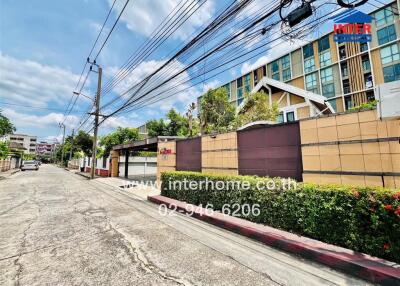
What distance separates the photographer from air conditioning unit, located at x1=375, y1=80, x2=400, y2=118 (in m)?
3.79

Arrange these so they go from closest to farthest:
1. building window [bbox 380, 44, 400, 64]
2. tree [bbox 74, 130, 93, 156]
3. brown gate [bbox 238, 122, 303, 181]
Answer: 1. brown gate [bbox 238, 122, 303, 181]
2. building window [bbox 380, 44, 400, 64]
3. tree [bbox 74, 130, 93, 156]

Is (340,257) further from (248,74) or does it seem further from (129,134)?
(248,74)

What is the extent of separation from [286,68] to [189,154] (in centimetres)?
3225

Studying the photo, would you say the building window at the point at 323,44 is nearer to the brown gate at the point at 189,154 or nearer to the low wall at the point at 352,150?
the brown gate at the point at 189,154

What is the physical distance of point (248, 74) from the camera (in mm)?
42781

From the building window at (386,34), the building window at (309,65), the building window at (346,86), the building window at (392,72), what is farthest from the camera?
the building window at (309,65)

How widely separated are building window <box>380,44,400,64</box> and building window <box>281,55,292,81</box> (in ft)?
40.5

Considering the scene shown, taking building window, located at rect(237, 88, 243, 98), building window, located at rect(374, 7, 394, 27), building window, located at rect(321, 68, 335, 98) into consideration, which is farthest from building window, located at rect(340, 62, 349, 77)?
building window, located at rect(237, 88, 243, 98)

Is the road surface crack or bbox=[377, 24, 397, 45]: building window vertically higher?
bbox=[377, 24, 397, 45]: building window

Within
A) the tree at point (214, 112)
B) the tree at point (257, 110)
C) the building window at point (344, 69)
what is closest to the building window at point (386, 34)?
the building window at point (344, 69)

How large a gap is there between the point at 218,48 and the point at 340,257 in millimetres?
6216

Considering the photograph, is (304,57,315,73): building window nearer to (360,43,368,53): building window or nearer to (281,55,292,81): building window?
(281,55,292,81): building window

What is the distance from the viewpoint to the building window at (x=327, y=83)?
1192 inches

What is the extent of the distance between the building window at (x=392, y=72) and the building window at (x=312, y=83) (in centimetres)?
817
